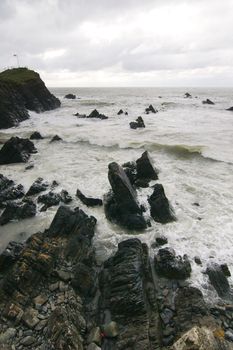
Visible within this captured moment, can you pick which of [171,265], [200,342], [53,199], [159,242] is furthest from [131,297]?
[53,199]

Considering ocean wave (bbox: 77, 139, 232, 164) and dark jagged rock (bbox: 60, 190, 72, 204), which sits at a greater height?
dark jagged rock (bbox: 60, 190, 72, 204)

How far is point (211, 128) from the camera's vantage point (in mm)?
42000

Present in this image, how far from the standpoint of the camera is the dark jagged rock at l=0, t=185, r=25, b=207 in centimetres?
1820

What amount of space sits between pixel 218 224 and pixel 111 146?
1874 centimetres

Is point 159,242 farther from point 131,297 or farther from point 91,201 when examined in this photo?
point 91,201

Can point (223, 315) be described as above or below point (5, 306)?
below

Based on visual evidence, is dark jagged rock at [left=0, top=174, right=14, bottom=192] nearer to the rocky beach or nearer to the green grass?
the rocky beach

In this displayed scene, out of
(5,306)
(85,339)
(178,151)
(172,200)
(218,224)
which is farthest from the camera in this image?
(178,151)

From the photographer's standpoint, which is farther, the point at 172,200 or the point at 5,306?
the point at 172,200

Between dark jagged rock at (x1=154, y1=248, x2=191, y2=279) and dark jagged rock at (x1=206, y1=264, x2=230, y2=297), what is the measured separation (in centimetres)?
85

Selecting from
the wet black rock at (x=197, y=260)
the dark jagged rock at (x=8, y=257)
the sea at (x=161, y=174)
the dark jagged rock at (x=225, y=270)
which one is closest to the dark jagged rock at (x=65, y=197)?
the sea at (x=161, y=174)

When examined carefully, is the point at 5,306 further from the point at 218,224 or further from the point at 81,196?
Result: the point at 218,224

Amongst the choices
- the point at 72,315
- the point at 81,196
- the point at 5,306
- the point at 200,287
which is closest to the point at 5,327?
the point at 5,306

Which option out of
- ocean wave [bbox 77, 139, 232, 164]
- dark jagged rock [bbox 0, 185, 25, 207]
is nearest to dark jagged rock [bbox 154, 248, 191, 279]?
dark jagged rock [bbox 0, 185, 25, 207]
